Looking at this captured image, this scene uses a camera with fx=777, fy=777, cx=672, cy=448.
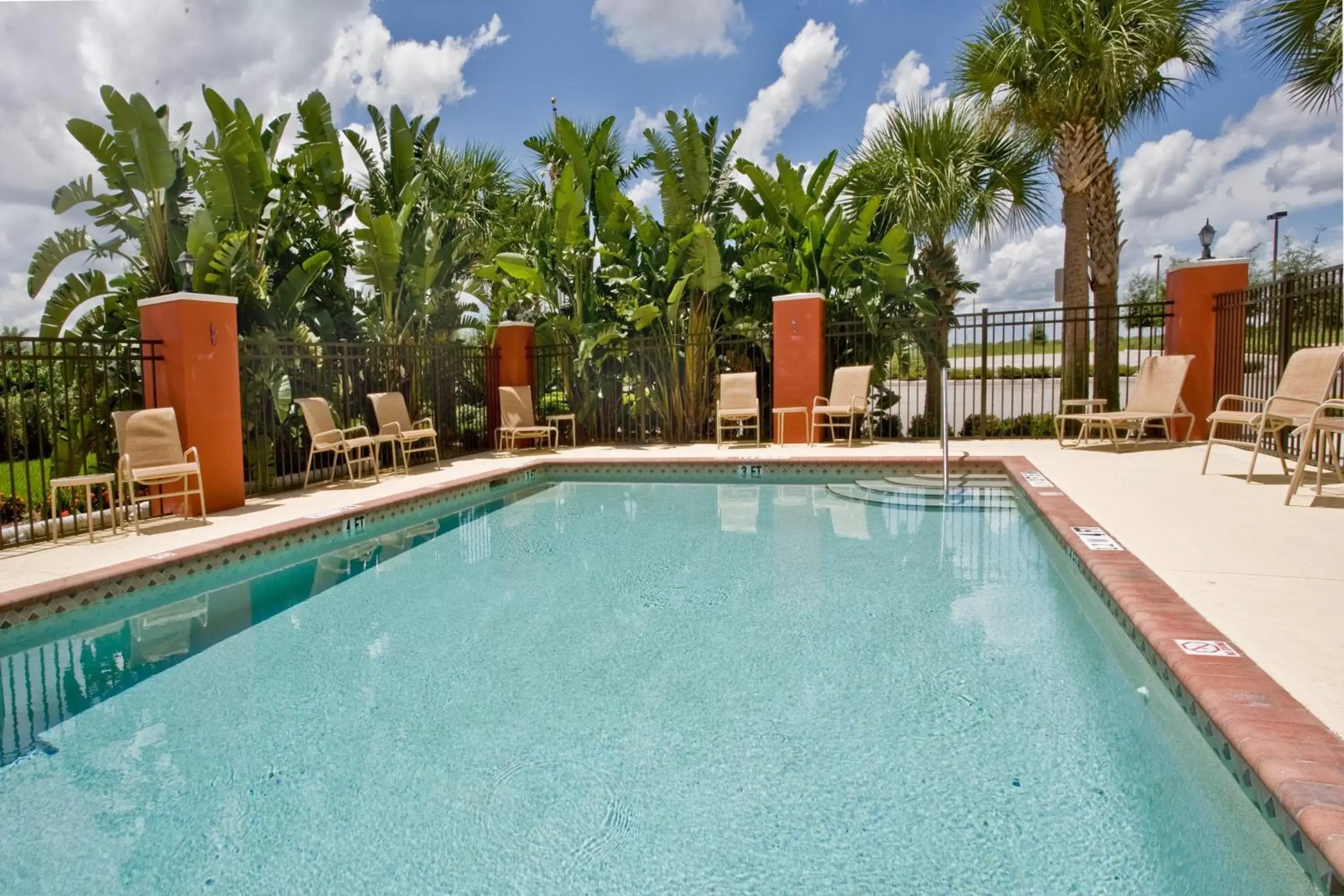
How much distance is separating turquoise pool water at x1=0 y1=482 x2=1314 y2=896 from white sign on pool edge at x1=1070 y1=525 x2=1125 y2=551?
0.25 m

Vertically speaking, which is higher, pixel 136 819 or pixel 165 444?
pixel 165 444

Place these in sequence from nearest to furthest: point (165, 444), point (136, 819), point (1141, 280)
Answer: point (136, 819), point (165, 444), point (1141, 280)

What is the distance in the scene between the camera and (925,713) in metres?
2.90

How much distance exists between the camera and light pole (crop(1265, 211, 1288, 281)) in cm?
2514

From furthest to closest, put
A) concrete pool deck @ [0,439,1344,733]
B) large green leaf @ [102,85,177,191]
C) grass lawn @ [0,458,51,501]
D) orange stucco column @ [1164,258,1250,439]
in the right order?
orange stucco column @ [1164,258,1250,439] → large green leaf @ [102,85,177,191] → grass lawn @ [0,458,51,501] → concrete pool deck @ [0,439,1344,733]

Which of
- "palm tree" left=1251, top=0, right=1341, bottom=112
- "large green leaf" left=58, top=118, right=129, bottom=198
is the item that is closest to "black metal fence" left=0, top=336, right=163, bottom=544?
"large green leaf" left=58, top=118, right=129, bottom=198

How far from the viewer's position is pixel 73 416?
862cm

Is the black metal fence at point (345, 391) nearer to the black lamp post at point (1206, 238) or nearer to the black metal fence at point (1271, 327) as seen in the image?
the black metal fence at point (1271, 327)

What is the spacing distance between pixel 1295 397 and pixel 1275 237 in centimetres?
2904

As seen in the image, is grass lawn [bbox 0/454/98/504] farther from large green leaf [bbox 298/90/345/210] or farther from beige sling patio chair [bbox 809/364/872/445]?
beige sling patio chair [bbox 809/364/872/445]

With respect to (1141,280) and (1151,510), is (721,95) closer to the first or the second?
(1151,510)

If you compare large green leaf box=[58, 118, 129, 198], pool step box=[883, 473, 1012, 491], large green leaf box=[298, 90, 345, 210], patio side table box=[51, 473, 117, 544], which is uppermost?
large green leaf box=[298, 90, 345, 210]

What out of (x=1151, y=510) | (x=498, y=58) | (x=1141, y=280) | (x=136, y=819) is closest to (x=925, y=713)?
A: (x=136, y=819)

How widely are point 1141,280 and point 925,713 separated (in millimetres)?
45078
